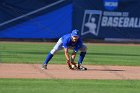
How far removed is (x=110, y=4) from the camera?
35500mm

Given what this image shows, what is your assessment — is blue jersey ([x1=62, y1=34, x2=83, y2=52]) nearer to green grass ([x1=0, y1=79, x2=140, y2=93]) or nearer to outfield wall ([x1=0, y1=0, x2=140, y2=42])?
green grass ([x1=0, y1=79, x2=140, y2=93])

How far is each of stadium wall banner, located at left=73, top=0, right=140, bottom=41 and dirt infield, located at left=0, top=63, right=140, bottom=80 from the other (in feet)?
51.1

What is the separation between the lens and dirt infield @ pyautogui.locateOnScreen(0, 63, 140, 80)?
52.2ft

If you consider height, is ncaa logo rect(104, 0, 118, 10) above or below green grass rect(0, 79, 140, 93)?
below

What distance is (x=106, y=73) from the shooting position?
17.2 meters

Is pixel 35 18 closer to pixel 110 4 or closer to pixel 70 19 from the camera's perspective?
pixel 70 19

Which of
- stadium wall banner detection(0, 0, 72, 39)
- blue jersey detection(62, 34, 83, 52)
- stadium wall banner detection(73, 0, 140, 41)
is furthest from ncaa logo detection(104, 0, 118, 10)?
blue jersey detection(62, 34, 83, 52)

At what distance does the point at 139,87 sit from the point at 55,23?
2132 cm

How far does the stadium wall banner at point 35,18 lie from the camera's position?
→ 111 ft

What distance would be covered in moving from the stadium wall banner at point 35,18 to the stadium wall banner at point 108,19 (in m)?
0.80

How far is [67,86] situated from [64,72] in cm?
349

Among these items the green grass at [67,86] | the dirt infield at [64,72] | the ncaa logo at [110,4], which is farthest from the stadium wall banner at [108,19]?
the green grass at [67,86]

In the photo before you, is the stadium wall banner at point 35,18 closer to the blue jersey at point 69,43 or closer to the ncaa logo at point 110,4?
the ncaa logo at point 110,4

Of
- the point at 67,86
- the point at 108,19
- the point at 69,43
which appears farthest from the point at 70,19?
the point at 67,86
